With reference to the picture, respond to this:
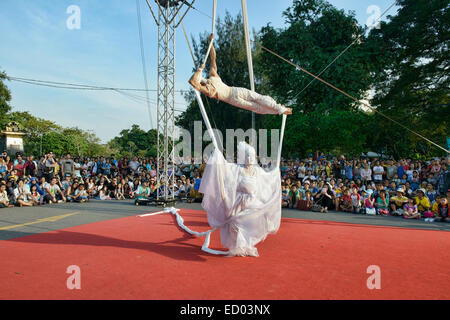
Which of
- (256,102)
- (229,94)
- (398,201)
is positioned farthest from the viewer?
(398,201)

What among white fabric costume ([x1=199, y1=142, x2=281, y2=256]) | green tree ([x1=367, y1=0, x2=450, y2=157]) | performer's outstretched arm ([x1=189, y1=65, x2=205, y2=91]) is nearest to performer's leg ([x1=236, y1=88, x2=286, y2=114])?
performer's outstretched arm ([x1=189, y1=65, x2=205, y2=91])

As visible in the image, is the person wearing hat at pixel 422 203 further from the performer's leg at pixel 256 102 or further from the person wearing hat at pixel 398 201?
the performer's leg at pixel 256 102

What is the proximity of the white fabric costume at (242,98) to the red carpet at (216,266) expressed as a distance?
224 cm

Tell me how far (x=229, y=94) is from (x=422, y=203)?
696 centimetres

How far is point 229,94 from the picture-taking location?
4516 mm

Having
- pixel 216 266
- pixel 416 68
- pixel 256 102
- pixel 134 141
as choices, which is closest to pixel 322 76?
pixel 416 68

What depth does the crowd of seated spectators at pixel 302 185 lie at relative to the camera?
28.6 ft

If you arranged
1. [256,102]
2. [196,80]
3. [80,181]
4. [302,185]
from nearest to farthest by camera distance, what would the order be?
[196,80] → [256,102] → [302,185] → [80,181]

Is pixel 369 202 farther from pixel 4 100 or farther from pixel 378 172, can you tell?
pixel 4 100

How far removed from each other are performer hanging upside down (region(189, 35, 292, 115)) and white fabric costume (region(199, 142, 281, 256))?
2.82 ft

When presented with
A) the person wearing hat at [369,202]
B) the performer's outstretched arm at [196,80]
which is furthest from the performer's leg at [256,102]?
the person wearing hat at [369,202]

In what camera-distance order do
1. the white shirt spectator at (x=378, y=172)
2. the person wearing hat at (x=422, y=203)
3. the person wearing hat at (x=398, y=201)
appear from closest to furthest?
the person wearing hat at (x=422, y=203) → the person wearing hat at (x=398, y=201) → the white shirt spectator at (x=378, y=172)

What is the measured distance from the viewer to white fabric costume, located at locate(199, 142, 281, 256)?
3912 mm
